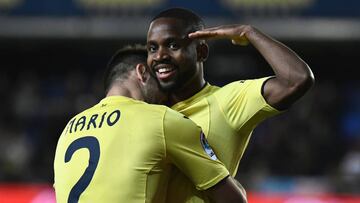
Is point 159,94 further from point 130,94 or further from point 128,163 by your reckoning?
point 128,163

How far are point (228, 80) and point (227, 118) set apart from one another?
11396 mm

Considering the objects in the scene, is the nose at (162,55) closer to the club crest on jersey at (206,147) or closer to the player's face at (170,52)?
the player's face at (170,52)

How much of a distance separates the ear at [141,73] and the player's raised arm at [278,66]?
11.1 inches

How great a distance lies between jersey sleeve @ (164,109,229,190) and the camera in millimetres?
4027

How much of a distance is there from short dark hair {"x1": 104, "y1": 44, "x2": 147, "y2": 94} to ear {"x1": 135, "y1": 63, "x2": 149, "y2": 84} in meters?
0.02

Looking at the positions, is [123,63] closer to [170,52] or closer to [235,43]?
[170,52]

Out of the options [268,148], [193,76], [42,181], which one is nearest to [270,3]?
[268,148]

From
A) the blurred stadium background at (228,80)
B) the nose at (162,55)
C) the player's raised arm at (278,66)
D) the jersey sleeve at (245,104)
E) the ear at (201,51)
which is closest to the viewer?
the player's raised arm at (278,66)

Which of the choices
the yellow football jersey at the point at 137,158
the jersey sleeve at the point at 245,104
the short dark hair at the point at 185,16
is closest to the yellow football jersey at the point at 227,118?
the jersey sleeve at the point at 245,104

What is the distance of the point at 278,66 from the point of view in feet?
13.6

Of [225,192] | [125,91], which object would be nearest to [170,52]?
[125,91]

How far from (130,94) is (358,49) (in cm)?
1094

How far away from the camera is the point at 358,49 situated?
14.8 metres

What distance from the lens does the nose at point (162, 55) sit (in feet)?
14.3
